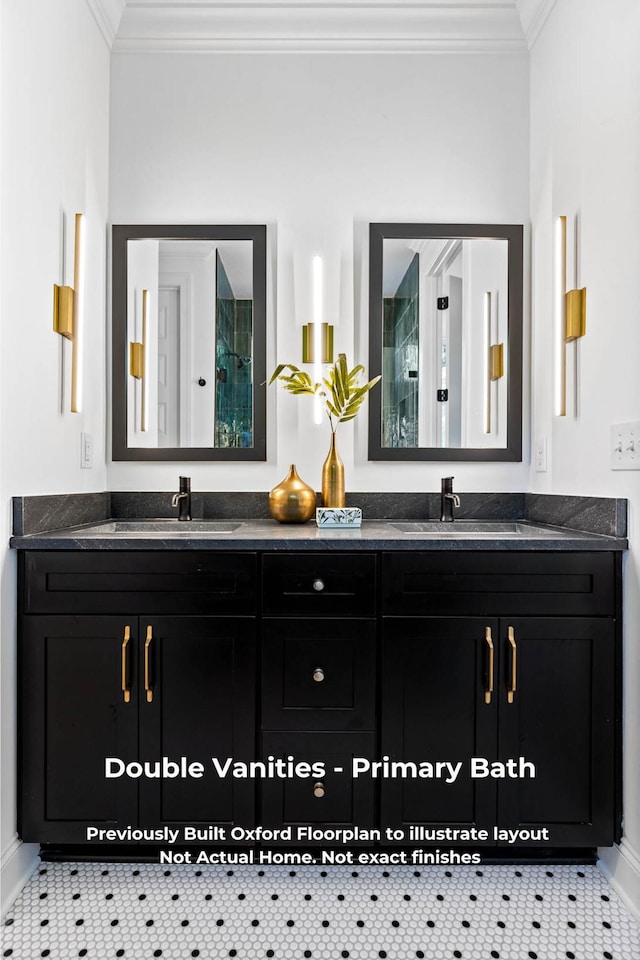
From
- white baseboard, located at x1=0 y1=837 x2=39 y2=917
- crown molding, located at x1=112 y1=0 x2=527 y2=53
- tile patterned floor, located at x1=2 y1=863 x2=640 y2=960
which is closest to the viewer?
tile patterned floor, located at x1=2 y1=863 x2=640 y2=960

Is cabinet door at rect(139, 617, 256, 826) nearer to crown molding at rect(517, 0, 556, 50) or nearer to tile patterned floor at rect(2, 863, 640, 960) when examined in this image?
tile patterned floor at rect(2, 863, 640, 960)

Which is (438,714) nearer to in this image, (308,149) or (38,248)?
(38,248)

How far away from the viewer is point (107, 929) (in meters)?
1.43

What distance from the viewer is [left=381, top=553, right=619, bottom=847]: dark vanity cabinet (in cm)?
158

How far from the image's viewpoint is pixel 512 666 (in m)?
1.58

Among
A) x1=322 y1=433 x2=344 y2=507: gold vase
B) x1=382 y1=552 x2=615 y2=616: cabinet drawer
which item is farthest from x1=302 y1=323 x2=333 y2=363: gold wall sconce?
x1=382 y1=552 x2=615 y2=616: cabinet drawer

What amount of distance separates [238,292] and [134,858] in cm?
190

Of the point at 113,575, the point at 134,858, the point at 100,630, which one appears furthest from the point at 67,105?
the point at 134,858

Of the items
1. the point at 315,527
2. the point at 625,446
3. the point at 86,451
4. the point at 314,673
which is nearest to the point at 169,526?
the point at 86,451

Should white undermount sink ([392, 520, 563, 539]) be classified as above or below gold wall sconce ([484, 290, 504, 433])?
below

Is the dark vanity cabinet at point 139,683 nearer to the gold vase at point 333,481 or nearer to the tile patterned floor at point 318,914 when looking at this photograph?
the tile patterned floor at point 318,914

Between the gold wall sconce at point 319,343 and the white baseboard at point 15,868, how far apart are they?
175cm

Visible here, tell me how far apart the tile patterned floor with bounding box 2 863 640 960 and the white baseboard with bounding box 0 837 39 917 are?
0.03 meters

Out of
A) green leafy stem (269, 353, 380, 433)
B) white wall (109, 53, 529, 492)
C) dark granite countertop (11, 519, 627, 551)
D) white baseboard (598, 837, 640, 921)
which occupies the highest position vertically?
white wall (109, 53, 529, 492)
